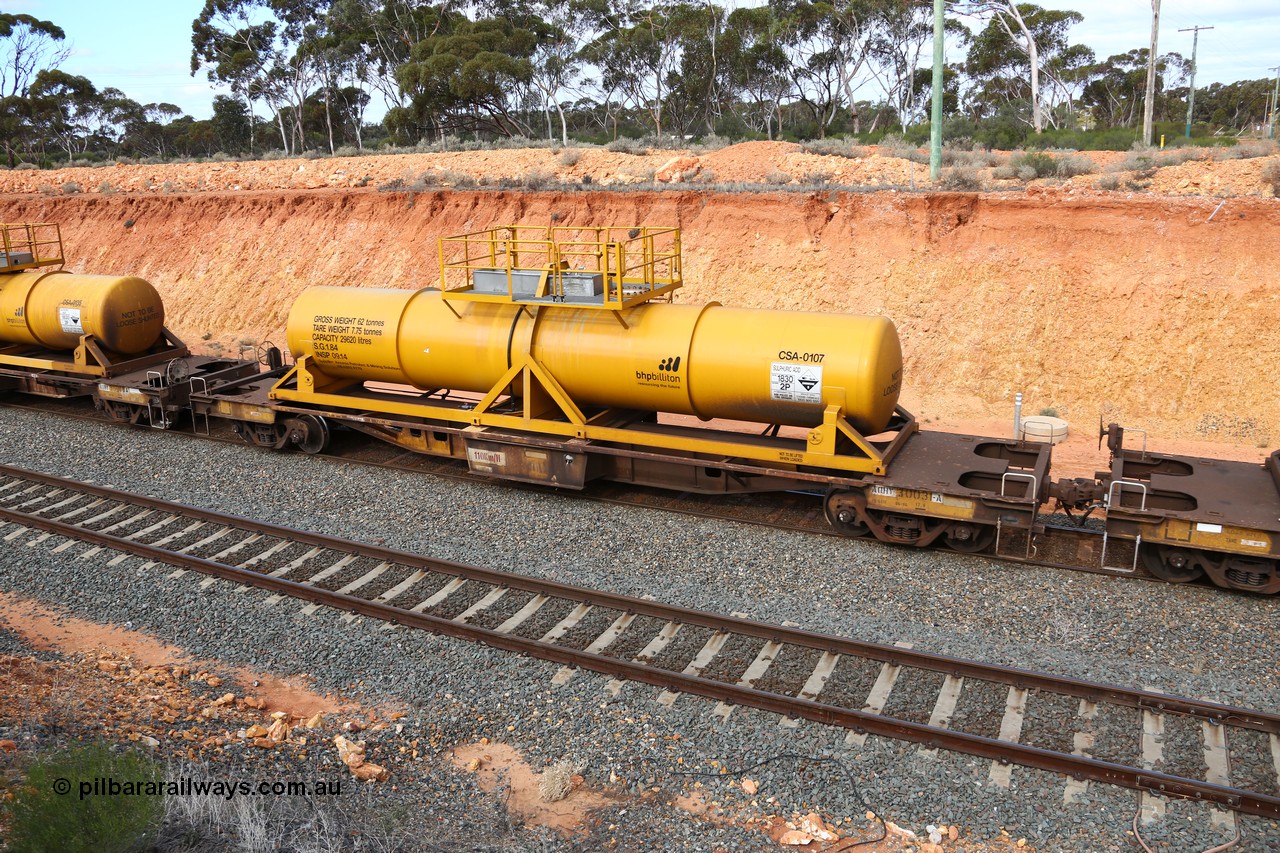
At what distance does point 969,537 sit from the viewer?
1105 cm

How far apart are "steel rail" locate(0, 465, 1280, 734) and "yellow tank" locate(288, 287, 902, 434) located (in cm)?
329

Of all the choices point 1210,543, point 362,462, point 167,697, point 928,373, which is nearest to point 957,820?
→ point 1210,543

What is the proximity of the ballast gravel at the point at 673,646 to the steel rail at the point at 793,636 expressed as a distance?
0.26 m

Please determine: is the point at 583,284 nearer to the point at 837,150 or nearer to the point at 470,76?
the point at 837,150

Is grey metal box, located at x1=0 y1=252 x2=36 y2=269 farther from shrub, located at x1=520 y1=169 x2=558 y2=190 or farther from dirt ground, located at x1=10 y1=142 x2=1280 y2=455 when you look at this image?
shrub, located at x1=520 y1=169 x2=558 y2=190

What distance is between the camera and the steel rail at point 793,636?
792cm

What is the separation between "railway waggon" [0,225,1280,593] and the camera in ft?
35.3

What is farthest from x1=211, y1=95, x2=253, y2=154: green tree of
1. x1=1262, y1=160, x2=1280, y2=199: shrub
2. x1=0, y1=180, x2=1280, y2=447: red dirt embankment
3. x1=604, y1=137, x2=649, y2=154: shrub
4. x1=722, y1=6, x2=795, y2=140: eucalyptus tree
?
x1=1262, y1=160, x2=1280, y2=199: shrub

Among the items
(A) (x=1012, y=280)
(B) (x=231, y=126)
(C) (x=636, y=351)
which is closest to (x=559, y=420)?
(C) (x=636, y=351)

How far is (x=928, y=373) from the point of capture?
1917 centimetres

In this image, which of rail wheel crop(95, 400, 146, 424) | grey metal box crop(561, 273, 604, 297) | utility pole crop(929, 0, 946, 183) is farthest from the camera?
utility pole crop(929, 0, 946, 183)

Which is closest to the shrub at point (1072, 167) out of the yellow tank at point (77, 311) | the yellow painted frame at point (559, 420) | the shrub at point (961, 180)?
the shrub at point (961, 180)

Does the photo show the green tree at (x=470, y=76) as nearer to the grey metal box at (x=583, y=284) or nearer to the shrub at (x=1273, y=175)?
the shrub at (x=1273, y=175)

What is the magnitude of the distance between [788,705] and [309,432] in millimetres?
10138
